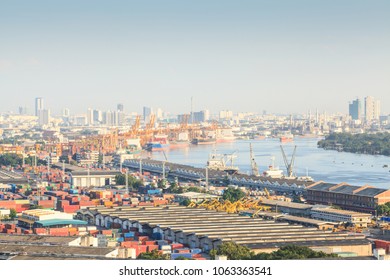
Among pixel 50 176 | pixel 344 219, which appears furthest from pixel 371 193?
pixel 50 176

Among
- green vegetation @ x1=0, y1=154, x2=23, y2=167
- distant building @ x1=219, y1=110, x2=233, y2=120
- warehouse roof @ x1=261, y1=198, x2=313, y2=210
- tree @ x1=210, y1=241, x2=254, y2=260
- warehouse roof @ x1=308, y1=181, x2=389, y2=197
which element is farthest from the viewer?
distant building @ x1=219, y1=110, x2=233, y2=120

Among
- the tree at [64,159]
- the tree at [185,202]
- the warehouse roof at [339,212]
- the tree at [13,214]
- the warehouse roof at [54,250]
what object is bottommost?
the tree at [64,159]

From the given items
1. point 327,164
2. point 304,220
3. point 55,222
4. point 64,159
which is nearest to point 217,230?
point 55,222

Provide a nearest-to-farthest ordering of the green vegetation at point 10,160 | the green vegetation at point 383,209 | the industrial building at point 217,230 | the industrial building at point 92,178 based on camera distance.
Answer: the industrial building at point 217,230 → the green vegetation at point 383,209 → the industrial building at point 92,178 → the green vegetation at point 10,160

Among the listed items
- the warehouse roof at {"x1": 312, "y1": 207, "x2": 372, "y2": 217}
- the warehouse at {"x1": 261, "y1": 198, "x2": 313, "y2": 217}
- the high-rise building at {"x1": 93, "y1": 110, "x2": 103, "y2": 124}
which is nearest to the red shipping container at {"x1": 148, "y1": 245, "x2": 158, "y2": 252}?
the warehouse roof at {"x1": 312, "y1": 207, "x2": 372, "y2": 217}

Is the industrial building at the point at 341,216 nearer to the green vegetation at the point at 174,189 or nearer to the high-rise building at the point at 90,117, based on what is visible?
the green vegetation at the point at 174,189

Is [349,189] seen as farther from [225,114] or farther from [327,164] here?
[225,114]

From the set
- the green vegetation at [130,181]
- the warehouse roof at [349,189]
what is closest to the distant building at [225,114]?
the green vegetation at [130,181]

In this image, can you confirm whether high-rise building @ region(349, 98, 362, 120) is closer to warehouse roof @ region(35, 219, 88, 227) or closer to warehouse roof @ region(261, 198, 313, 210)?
warehouse roof @ region(261, 198, 313, 210)
